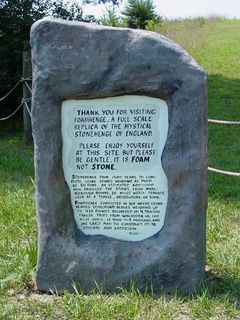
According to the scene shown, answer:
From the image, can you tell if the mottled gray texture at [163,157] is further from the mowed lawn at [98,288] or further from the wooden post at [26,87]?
the wooden post at [26,87]

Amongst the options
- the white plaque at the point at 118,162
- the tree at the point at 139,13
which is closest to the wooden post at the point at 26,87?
the white plaque at the point at 118,162

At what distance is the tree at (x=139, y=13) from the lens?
24.8m

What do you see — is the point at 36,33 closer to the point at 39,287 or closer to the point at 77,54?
the point at 77,54

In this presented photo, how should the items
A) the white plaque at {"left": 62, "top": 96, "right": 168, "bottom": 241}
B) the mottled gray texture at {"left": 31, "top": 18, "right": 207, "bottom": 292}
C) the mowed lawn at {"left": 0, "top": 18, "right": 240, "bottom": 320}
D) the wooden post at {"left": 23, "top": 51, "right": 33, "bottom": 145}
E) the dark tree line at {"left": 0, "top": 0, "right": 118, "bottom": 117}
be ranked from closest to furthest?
the mowed lawn at {"left": 0, "top": 18, "right": 240, "bottom": 320} < the mottled gray texture at {"left": 31, "top": 18, "right": 207, "bottom": 292} < the white plaque at {"left": 62, "top": 96, "right": 168, "bottom": 241} < the wooden post at {"left": 23, "top": 51, "right": 33, "bottom": 145} < the dark tree line at {"left": 0, "top": 0, "right": 118, "bottom": 117}

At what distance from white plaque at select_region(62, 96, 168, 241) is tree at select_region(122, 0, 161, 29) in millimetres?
21868

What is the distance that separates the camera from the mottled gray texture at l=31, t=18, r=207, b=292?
3.33 meters

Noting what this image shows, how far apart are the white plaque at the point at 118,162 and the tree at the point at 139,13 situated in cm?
2187

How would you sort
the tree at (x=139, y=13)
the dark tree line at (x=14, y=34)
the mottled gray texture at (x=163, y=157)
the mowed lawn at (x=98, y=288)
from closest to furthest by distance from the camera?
1. the mowed lawn at (x=98, y=288)
2. the mottled gray texture at (x=163, y=157)
3. the dark tree line at (x=14, y=34)
4. the tree at (x=139, y=13)

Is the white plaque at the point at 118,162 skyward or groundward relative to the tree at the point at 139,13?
groundward

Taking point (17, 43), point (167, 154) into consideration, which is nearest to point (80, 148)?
point (167, 154)

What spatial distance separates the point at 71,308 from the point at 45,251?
48 cm

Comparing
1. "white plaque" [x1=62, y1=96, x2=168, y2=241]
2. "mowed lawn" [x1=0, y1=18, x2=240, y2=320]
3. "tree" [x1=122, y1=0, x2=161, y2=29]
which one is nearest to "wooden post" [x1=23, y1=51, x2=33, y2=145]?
"mowed lawn" [x1=0, y1=18, x2=240, y2=320]

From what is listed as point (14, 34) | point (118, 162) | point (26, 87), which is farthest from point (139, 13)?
point (118, 162)

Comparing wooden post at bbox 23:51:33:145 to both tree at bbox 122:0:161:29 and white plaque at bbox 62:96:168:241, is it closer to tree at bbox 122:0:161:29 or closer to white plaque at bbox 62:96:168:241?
white plaque at bbox 62:96:168:241
